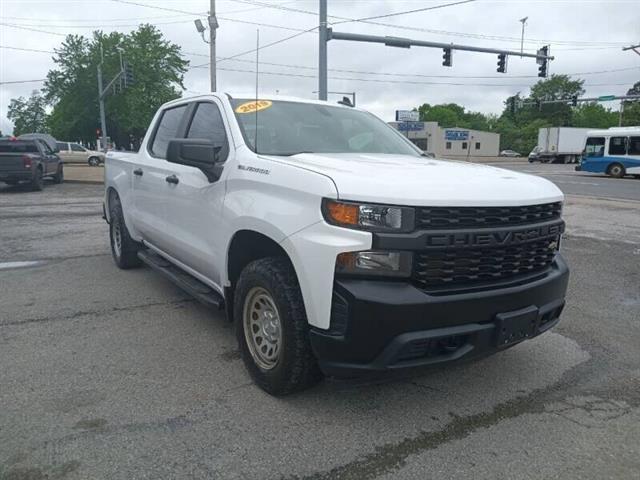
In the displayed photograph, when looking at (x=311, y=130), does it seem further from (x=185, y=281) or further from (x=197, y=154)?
(x=185, y=281)

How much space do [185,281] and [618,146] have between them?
1237 inches

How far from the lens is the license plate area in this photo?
2885 millimetres

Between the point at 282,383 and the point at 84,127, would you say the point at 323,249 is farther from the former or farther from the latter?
the point at 84,127

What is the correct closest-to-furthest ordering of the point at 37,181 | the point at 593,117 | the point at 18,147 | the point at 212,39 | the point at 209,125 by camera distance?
the point at 209,125, the point at 37,181, the point at 18,147, the point at 212,39, the point at 593,117

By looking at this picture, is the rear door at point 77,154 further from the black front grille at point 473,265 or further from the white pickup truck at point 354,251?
the black front grille at point 473,265

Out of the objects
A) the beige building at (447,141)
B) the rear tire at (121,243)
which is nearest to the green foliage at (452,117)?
the beige building at (447,141)

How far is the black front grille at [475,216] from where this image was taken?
271 cm

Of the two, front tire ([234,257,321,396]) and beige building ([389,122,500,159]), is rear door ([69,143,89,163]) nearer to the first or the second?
beige building ([389,122,500,159])

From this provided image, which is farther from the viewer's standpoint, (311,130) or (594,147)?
(594,147)

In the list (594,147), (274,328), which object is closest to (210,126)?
(274,328)

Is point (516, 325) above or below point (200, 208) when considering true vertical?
below

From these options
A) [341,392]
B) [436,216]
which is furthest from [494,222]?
[341,392]

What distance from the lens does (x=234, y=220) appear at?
3.47m

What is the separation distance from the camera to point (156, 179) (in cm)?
495
